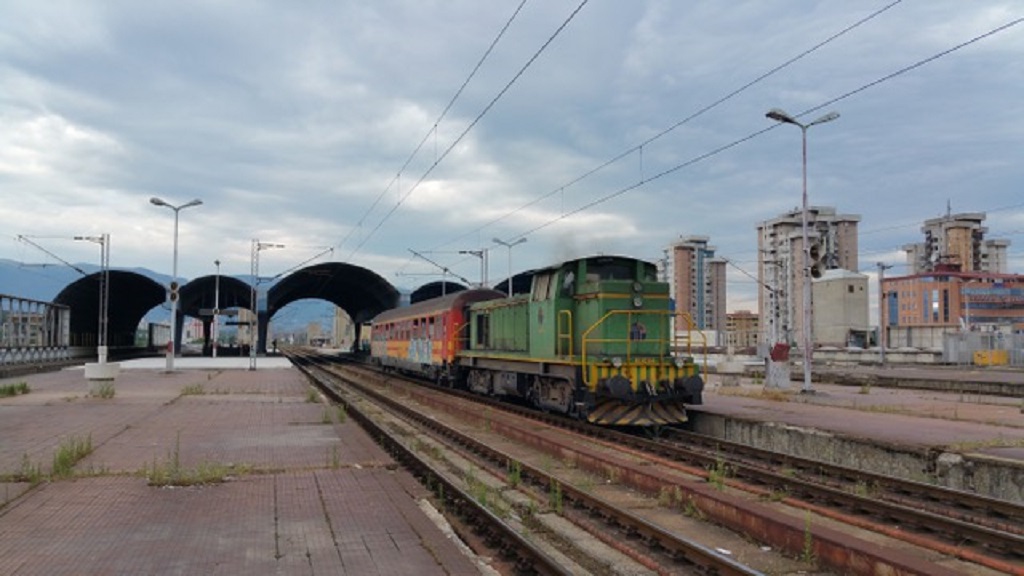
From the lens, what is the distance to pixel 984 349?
4819 cm

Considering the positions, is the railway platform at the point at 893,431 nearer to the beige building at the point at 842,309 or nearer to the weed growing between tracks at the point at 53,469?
the weed growing between tracks at the point at 53,469

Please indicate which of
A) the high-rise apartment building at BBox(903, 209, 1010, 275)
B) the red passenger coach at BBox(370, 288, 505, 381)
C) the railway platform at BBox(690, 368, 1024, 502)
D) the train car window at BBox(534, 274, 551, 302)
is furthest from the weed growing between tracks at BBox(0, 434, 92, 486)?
the high-rise apartment building at BBox(903, 209, 1010, 275)

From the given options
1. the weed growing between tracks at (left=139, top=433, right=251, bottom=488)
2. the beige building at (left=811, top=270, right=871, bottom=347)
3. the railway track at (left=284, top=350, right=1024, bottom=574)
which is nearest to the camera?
the railway track at (left=284, top=350, right=1024, bottom=574)

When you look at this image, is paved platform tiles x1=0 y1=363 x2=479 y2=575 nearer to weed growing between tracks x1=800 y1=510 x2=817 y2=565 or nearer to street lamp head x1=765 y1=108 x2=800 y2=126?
weed growing between tracks x1=800 y1=510 x2=817 y2=565

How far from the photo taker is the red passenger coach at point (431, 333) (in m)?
25.7

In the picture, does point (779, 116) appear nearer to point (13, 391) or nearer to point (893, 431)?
point (893, 431)

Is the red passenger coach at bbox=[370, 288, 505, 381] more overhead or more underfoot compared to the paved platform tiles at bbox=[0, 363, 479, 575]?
more overhead

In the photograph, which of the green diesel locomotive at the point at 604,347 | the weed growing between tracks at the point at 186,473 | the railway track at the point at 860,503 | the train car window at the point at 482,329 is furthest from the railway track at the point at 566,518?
the train car window at the point at 482,329

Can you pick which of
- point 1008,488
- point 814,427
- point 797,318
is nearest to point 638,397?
point 814,427

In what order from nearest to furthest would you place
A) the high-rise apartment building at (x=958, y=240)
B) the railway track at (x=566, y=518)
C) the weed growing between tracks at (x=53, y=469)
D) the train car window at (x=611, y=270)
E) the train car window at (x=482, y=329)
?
the railway track at (x=566, y=518), the weed growing between tracks at (x=53, y=469), the train car window at (x=611, y=270), the train car window at (x=482, y=329), the high-rise apartment building at (x=958, y=240)

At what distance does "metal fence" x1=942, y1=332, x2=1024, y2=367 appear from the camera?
47.1m

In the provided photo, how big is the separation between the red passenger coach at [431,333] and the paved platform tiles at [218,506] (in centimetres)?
980

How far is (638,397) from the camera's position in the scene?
15219 mm

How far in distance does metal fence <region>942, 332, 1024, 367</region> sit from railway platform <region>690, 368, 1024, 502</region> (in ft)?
89.4
